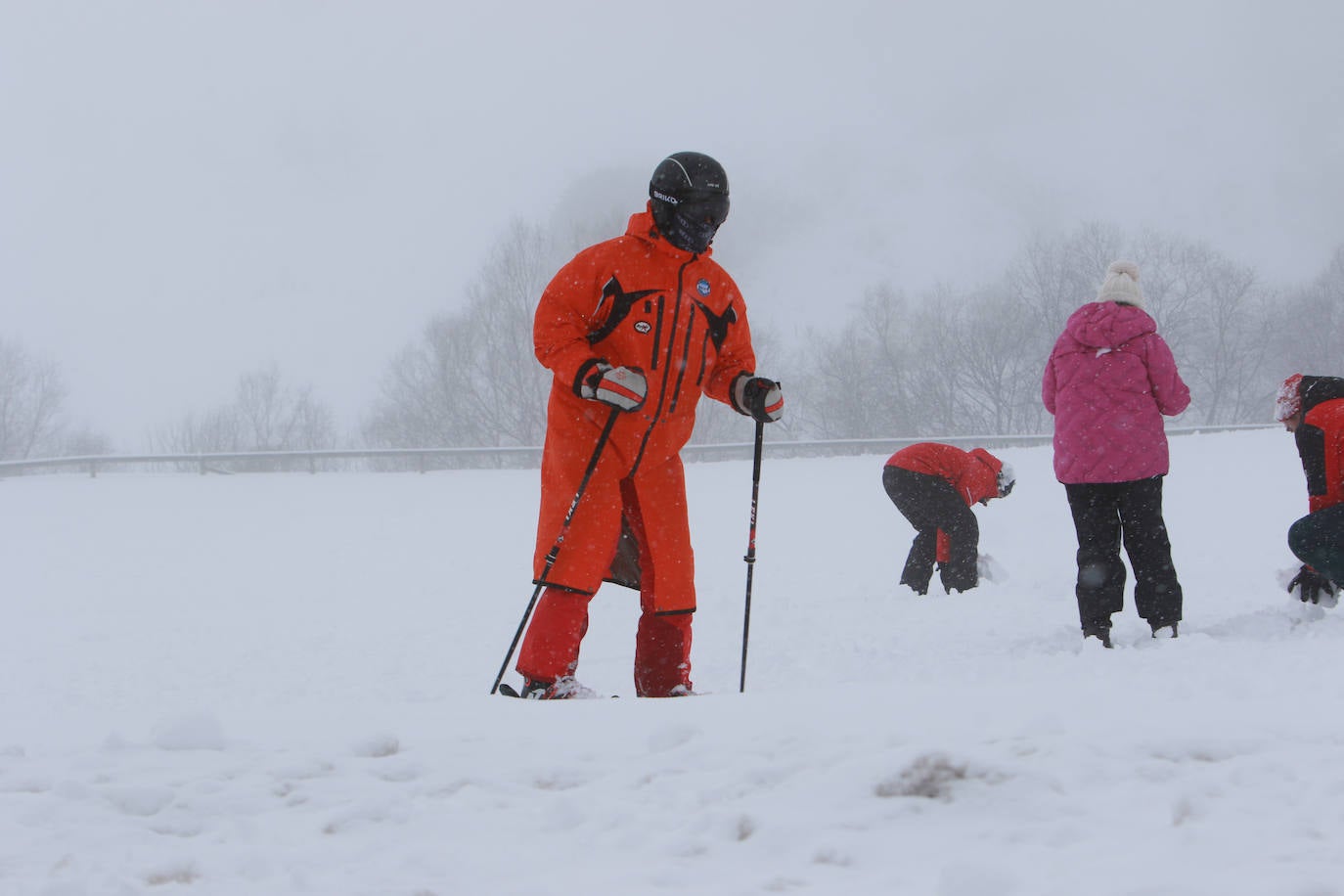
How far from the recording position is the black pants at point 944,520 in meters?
6.54

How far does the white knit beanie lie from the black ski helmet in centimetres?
214

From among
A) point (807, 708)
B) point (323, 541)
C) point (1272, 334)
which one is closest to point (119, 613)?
point (323, 541)

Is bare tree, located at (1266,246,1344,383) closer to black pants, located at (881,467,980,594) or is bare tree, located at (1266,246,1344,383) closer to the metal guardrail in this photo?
the metal guardrail

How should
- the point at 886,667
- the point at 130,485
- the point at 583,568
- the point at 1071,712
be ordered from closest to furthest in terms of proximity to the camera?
1. the point at 1071,712
2. the point at 583,568
3. the point at 886,667
4. the point at 130,485

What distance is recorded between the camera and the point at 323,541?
440 inches

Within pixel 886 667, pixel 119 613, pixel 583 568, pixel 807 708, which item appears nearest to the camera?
pixel 807 708

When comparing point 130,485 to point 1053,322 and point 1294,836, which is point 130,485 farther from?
point 1053,322

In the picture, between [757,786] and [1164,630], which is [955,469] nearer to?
[1164,630]

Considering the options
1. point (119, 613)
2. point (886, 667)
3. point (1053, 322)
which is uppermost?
point (1053, 322)

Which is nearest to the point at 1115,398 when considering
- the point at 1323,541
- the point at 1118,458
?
the point at 1118,458

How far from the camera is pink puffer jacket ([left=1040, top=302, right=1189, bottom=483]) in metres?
4.62

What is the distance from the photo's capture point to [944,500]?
6.54m

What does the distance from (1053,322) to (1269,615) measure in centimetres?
4059

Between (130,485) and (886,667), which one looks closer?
(886,667)
